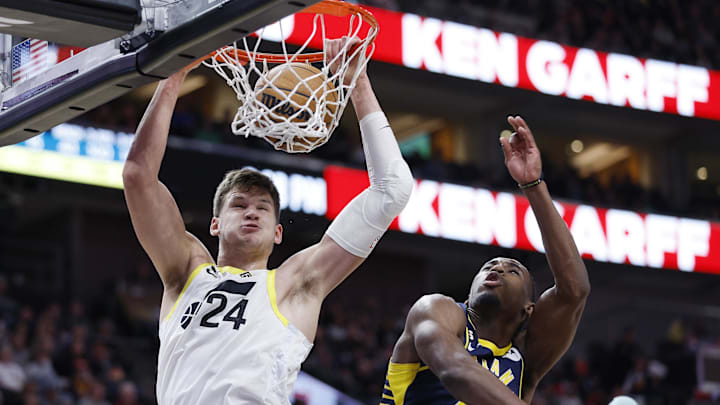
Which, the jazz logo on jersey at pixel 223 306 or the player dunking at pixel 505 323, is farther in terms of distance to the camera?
the player dunking at pixel 505 323

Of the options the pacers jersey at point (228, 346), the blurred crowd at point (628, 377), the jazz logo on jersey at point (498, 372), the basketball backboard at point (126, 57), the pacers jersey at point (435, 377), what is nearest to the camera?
the basketball backboard at point (126, 57)

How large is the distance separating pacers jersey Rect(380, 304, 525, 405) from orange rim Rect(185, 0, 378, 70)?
46.5 inches

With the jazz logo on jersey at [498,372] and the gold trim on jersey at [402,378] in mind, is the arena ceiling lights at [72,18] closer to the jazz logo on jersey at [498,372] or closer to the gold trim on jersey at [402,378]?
the gold trim on jersey at [402,378]

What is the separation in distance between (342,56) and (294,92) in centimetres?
23

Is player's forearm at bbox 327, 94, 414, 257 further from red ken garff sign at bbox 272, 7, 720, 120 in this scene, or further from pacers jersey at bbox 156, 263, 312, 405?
red ken garff sign at bbox 272, 7, 720, 120

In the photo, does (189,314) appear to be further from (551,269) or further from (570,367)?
(570,367)

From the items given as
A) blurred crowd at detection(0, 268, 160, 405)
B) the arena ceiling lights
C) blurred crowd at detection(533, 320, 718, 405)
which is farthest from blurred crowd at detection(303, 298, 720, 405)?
the arena ceiling lights

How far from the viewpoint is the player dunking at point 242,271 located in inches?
133

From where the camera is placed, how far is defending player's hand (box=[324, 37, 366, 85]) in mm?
3854

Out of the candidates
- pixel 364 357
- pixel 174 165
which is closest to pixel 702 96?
pixel 364 357

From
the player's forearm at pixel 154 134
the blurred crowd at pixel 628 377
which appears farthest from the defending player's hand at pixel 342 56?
the blurred crowd at pixel 628 377

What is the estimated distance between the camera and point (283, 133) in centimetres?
384

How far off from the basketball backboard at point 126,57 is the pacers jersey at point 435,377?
5.21 feet

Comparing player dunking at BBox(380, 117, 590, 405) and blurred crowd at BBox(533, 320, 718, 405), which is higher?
blurred crowd at BBox(533, 320, 718, 405)
